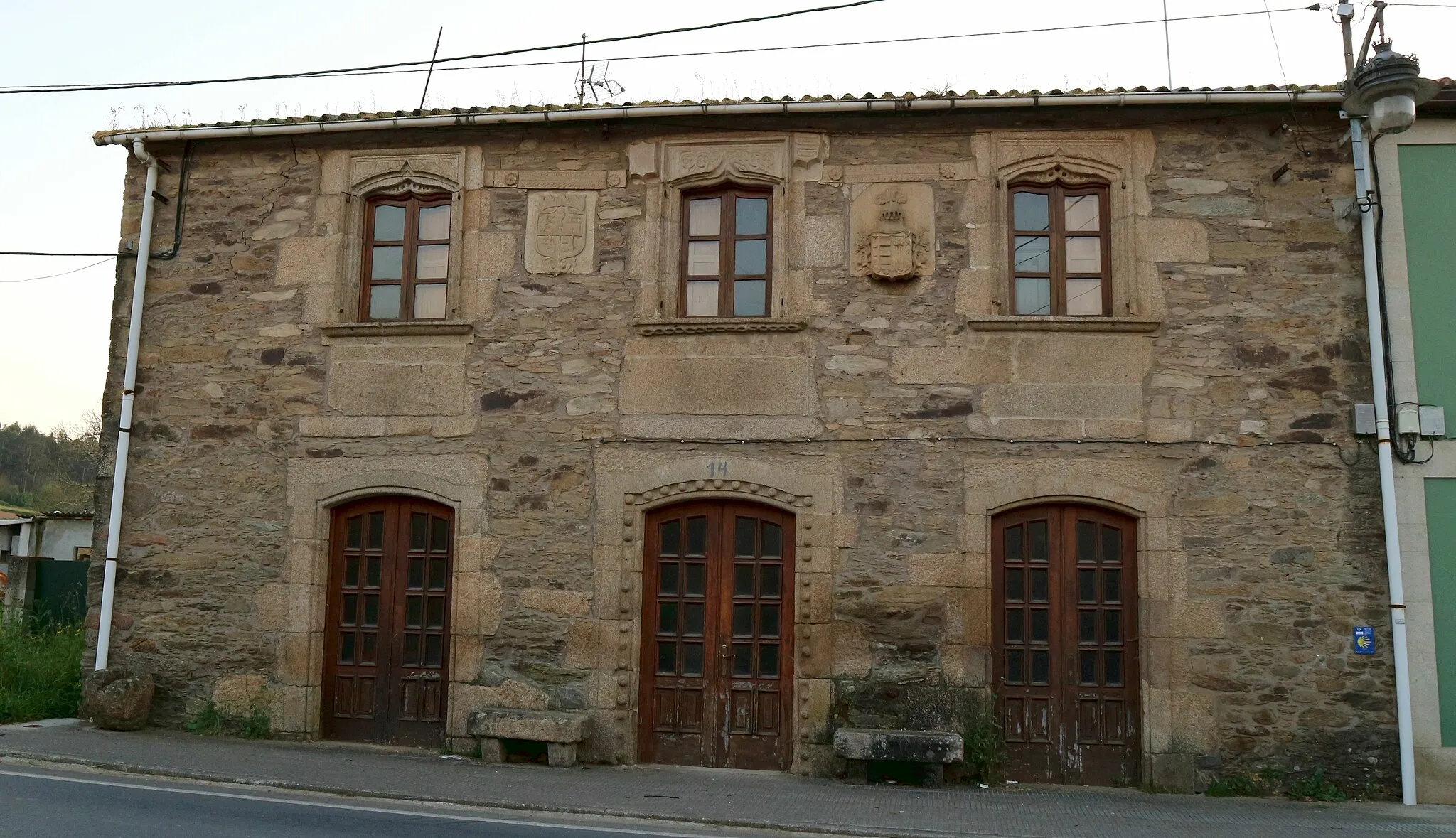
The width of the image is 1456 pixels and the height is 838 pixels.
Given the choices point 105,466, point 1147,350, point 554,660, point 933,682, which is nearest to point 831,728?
point 933,682

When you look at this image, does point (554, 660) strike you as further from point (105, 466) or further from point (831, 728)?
point (105, 466)

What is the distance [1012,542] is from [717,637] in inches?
→ 97.0

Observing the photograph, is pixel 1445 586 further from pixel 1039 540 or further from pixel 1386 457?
pixel 1039 540

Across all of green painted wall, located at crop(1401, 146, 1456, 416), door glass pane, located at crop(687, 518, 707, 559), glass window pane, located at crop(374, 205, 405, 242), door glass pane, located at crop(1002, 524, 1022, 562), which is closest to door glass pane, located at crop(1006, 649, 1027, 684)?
door glass pane, located at crop(1002, 524, 1022, 562)

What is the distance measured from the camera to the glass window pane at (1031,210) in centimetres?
950

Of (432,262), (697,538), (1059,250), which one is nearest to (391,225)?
(432,262)

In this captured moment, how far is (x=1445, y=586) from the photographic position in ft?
28.3

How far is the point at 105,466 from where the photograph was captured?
10.1 m

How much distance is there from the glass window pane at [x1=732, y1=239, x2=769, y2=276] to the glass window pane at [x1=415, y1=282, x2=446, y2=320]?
2.54m

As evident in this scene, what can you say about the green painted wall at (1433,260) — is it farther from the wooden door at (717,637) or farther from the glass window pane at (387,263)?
the glass window pane at (387,263)

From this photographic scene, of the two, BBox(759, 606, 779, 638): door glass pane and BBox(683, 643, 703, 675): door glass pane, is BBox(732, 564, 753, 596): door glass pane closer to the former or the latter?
BBox(759, 606, 779, 638): door glass pane

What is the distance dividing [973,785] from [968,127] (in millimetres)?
5217

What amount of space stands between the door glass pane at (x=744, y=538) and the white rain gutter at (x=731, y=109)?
340 centimetres

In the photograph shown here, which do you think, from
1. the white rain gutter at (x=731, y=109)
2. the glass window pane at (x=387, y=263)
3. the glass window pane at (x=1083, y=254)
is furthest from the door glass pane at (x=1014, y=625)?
the glass window pane at (x=387, y=263)
